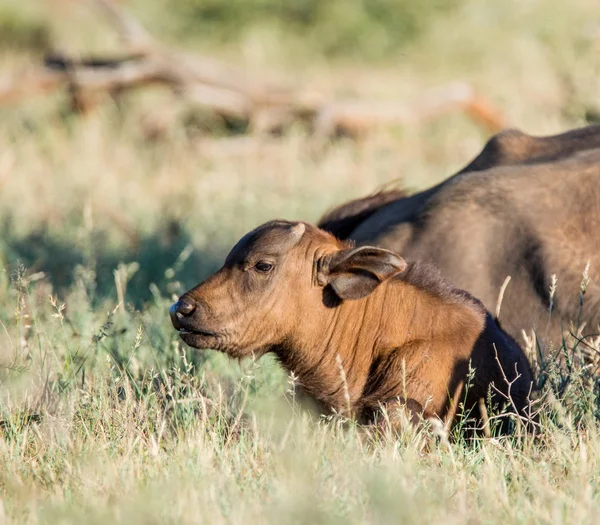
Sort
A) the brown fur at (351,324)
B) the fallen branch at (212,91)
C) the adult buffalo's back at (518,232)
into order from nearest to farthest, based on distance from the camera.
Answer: the brown fur at (351,324) < the adult buffalo's back at (518,232) < the fallen branch at (212,91)

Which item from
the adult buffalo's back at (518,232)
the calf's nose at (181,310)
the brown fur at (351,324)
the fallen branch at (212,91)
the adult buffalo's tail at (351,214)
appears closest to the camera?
the calf's nose at (181,310)

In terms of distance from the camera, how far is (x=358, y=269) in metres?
5.00

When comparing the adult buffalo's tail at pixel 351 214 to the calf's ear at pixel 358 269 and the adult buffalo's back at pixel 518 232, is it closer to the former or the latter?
the adult buffalo's back at pixel 518 232

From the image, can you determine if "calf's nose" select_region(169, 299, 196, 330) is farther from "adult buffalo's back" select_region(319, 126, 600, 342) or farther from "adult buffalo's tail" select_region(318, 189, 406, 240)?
"adult buffalo's tail" select_region(318, 189, 406, 240)

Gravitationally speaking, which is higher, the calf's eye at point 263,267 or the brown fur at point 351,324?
the calf's eye at point 263,267

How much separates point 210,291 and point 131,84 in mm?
9103

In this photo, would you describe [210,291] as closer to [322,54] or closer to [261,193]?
[261,193]

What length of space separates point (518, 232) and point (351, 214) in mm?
1390

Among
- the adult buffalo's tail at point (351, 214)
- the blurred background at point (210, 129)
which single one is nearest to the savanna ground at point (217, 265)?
the blurred background at point (210, 129)

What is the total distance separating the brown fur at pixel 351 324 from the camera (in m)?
4.95

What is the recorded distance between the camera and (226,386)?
19.1 ft

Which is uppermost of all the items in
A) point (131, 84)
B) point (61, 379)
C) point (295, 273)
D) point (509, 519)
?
point (131, 84)

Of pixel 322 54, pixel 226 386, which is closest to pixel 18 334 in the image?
pixel 226 386

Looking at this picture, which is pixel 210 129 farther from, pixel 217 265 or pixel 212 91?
pixel 217 265
